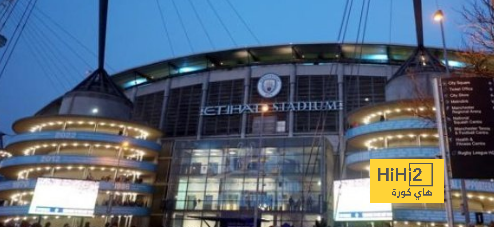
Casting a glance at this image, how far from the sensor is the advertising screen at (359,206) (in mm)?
30359

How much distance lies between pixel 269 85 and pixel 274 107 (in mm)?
3748

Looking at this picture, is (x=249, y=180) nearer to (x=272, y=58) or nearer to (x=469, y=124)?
(x=272, y=58)

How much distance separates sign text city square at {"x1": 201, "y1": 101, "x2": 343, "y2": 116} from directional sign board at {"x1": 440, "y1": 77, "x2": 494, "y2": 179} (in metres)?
48.8

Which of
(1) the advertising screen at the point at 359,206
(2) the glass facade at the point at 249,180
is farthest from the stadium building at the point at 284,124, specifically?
(1) the advertising screen at the point at 359,206

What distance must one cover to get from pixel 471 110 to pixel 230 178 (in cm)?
4392

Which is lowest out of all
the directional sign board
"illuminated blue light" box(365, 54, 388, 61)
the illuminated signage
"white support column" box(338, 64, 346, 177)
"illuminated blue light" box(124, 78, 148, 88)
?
the illuminated signage

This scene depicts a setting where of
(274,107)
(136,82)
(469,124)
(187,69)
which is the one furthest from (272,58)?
(469,124)

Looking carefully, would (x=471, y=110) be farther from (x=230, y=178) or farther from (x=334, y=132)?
(x=334, y=132)

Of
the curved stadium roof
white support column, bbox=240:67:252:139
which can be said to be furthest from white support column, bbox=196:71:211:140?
white support column, bbox=240:67:252:139

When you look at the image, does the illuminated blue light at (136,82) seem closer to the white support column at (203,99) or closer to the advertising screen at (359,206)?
the white support column at (203,99)

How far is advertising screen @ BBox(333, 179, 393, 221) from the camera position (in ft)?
99.6

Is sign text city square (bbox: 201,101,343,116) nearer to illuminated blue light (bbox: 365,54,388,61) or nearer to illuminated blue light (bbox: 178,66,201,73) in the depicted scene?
illuminated blue light (bbox: 178,66,201,73)

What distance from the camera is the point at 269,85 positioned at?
65125mm

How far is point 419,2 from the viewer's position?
4866cm
